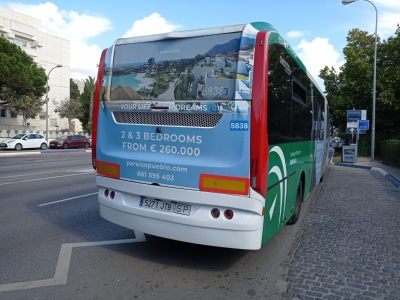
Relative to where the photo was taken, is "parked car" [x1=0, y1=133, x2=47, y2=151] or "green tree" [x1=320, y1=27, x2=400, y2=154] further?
"parked car" [x1=0, y1=133, x2=47, y2=151]

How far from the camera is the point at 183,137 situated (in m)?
4.66

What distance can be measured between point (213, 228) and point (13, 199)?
676cm

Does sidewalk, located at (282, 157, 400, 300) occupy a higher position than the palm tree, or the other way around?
the palm tree

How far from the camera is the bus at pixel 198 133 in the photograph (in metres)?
4.32

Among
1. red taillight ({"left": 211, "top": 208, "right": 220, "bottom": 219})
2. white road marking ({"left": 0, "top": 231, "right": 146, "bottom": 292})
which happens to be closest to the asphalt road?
white road marking ({"left": 0, "top": 231, "right": 146, "bottom": 292})

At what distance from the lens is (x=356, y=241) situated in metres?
6.26

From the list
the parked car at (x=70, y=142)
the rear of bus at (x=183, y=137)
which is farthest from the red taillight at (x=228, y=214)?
the parked car at (x=70, y=142)

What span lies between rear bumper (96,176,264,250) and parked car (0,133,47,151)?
34.5 meters

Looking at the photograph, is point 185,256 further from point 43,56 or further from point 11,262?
point 43,56

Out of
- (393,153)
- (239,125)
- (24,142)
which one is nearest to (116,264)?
(239,125)

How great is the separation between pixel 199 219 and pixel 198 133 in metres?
1.00

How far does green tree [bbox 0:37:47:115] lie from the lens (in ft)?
136

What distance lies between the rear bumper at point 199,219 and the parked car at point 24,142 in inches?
1357

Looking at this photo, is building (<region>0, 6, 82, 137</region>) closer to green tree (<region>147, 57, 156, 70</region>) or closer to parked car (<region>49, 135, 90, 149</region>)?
parked car (<region>49, 135, 90, 149</region>)
